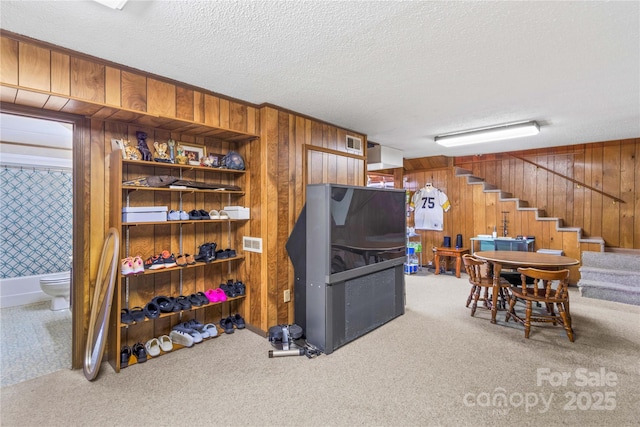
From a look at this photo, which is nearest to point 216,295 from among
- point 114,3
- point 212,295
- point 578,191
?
point 212,295

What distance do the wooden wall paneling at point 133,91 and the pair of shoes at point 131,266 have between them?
122cm

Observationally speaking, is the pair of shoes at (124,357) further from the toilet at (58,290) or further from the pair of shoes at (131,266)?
the toilet at (58,290)

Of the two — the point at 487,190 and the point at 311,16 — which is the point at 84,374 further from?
the point at 487,190

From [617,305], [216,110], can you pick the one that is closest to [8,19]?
[216,110]

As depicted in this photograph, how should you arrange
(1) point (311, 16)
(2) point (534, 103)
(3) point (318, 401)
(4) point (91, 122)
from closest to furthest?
(1) point (311, 16)
(3) point (318, 401)
(4) point (91, 122)
(2) point (534, 103)

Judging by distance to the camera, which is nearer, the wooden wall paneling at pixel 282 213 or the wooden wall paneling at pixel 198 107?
the wooden wall paneling at pixel 198 107

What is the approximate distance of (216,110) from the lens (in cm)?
295

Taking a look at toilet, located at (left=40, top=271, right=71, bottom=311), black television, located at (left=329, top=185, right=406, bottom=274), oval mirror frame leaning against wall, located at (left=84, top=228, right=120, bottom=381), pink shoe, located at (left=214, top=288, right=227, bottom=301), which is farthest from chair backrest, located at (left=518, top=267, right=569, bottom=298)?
toilet, located at (left=40, top=271, right=71, bottom=311)

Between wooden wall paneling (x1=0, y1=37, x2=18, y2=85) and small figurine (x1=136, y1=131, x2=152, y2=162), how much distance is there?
2.70 feet

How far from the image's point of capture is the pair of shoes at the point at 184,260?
285 cm

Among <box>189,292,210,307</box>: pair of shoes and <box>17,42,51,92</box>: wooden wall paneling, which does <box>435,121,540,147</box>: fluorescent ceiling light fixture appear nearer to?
<box>189,292,210,307</box>: pair of shoes

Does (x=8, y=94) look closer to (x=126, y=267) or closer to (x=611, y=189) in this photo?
(x=126, y=267)

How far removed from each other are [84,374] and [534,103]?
187 inches

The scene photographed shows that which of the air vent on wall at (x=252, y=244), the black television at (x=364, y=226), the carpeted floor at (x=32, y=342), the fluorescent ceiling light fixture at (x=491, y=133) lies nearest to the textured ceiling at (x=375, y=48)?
the fluorescent ceiling light fixture at (x=491, y=133)
